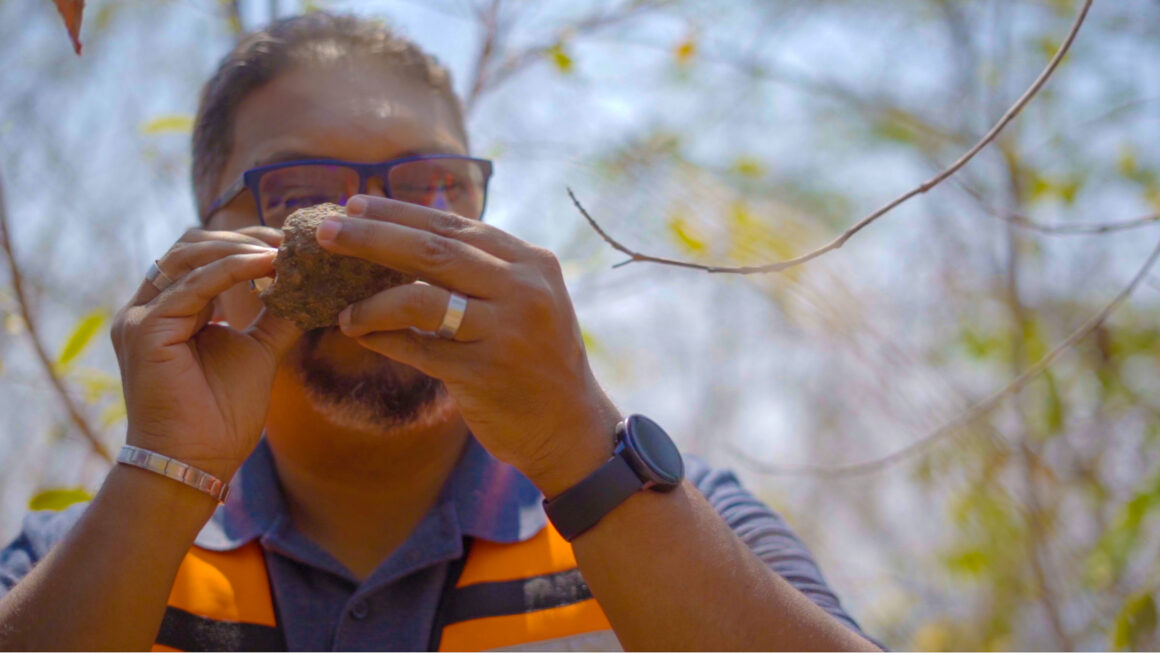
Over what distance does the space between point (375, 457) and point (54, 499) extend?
2.06 ft

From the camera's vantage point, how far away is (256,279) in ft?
4.41

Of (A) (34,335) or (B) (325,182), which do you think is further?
(A) (34,335)

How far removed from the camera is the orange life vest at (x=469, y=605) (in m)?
1.53

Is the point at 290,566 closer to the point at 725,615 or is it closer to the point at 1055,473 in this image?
Result: the point at 725,615

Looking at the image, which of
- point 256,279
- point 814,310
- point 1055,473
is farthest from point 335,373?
point 1055,473

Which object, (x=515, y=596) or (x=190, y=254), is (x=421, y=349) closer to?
(x=190, y=254)

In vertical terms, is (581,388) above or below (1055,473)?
above

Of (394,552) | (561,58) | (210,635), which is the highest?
(561,58)

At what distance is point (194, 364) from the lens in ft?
4.28

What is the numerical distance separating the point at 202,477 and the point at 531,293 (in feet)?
1.92

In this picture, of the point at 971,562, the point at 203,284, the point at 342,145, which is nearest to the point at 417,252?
the point at 203,284

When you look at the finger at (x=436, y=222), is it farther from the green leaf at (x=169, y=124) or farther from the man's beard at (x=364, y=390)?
the green leaf at (x=169, y=124)

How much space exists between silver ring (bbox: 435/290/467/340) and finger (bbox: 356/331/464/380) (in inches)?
1.2

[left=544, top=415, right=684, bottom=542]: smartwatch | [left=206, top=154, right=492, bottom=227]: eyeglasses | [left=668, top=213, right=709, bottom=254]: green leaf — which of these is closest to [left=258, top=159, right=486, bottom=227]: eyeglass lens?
[left=206, top=154, right=492, bottom=227]: eyeglasses
